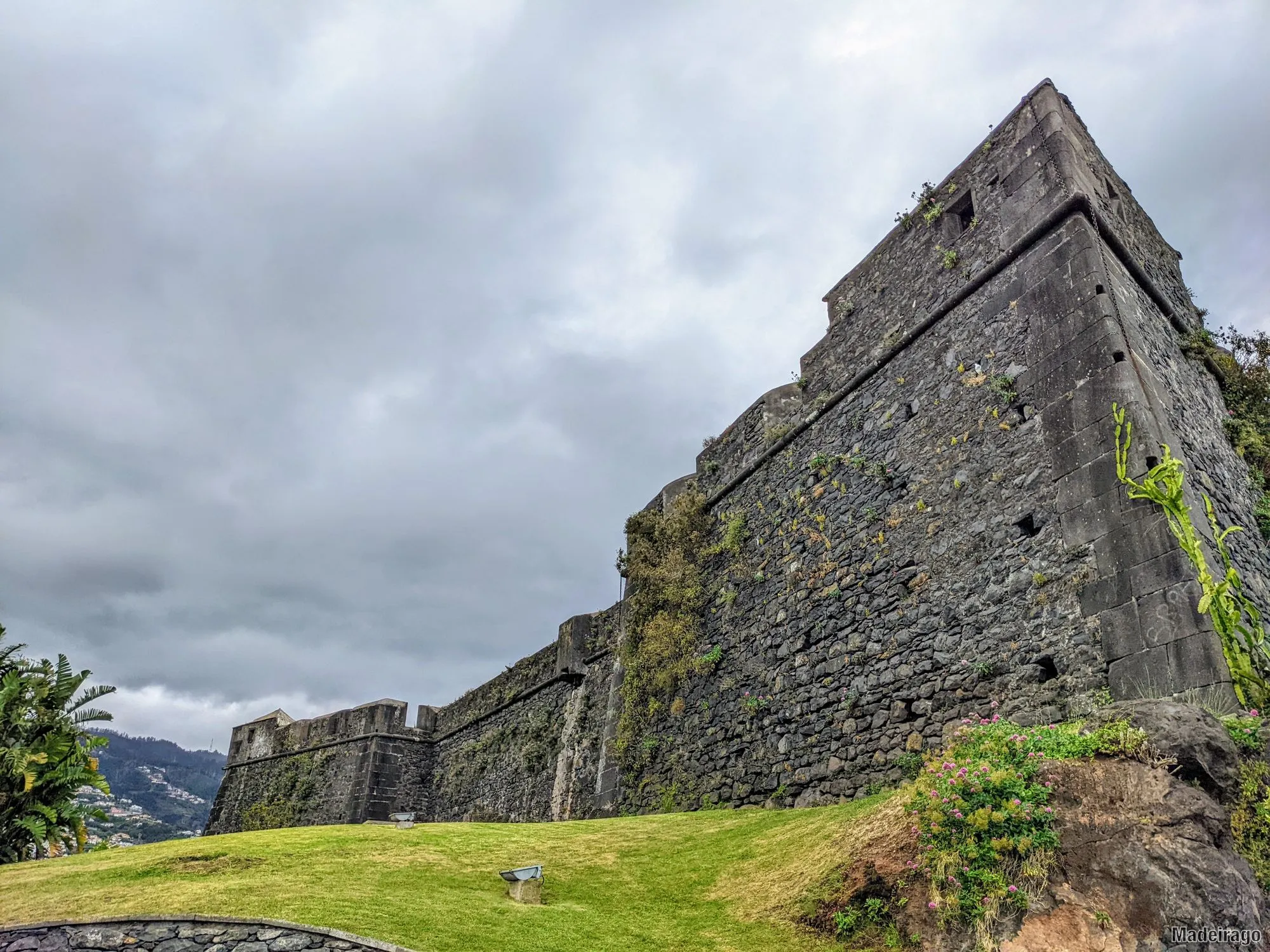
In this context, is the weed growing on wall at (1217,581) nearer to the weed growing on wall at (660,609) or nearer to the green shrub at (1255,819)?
the green shrub at (1255,819)

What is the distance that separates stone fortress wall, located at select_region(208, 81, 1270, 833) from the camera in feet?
23.9

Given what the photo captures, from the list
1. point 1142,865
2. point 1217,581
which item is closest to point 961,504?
point 1217,581

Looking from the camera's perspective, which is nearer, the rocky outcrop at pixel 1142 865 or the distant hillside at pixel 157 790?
the rocky outcrop at pixel 1142 865

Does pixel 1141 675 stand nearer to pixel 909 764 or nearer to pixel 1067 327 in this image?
Answer: pixel 909 764

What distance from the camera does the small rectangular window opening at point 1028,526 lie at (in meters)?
7.95

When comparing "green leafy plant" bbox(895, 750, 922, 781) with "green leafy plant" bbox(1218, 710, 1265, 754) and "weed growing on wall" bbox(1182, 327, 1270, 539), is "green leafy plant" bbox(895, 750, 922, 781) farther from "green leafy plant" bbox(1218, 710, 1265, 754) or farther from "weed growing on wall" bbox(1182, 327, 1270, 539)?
"weed growing on wall" bbox(1182, 327, 1270, 539)

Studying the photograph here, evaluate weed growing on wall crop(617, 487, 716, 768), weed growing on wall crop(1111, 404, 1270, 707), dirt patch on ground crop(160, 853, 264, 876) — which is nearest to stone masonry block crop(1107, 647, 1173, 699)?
weed growing on wall crop(1111, 404, 1270, 707)

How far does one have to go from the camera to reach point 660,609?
13.9 meters

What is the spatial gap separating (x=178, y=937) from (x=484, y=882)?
2371mm

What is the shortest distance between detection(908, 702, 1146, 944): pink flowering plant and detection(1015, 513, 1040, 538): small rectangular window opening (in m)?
2.28

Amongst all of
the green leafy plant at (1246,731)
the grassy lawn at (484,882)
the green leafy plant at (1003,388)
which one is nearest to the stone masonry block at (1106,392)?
the green leafy plant at (1003,388)

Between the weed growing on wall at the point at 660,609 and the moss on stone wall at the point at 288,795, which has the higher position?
the weed growing on wall at the point at 660,609

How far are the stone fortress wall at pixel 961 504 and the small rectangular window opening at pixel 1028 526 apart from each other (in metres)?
0.02

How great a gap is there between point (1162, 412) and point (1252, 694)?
2890 mm
